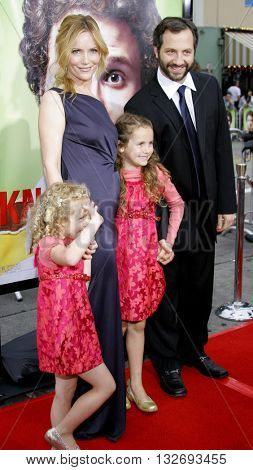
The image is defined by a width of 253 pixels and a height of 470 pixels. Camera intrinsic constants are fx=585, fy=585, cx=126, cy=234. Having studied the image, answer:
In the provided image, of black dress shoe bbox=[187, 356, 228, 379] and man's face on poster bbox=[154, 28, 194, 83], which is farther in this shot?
black dress shoe bbox=[187, 356, 228, 379]

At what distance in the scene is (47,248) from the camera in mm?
1950

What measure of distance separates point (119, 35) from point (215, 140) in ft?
2.51

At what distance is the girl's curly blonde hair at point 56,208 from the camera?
1.94 meters

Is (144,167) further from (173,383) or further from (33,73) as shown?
(173,383)

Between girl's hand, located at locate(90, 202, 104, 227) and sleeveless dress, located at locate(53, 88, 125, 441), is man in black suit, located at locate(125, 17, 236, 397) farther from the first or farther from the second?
girl's hand, located at locate(90, 202, 104, 227)

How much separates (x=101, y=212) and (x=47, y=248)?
312 mm

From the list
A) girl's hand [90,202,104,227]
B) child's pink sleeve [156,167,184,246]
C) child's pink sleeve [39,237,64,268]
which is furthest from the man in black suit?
child's pink sleeve [39,237,64,268]

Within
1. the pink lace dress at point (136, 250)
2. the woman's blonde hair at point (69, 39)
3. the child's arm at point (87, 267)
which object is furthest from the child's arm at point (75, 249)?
the woman's blonde hair at point (69, 39)

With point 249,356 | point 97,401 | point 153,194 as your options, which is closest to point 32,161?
point 153,194

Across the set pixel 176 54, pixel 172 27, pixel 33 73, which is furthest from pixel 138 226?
pixel 33 73

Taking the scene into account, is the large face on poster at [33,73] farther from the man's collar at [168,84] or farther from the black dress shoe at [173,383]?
the black dress shoe at [173,383]

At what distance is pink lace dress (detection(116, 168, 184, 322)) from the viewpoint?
2361 mm

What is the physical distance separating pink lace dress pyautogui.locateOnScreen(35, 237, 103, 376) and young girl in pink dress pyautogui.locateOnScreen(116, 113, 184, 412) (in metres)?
0.36
